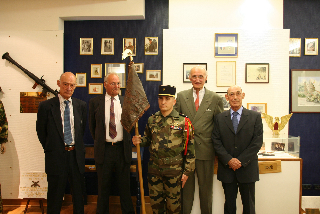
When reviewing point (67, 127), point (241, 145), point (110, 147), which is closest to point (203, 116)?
point (241, 145)

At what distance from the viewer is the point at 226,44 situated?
12.0 ft

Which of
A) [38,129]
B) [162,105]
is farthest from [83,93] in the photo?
[162,105]

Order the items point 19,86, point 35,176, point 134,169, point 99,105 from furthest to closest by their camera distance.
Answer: point 19,86 < point 35,176 < point 134,169 < point 99,105

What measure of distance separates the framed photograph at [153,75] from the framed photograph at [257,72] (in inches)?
59.8

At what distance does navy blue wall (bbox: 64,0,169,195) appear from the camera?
379 centimetres

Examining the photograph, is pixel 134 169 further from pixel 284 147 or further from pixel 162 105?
pixel 284 147

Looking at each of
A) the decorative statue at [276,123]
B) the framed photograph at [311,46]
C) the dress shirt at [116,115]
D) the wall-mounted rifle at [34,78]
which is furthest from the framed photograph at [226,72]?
the wall-mounted rifle at [34,78]

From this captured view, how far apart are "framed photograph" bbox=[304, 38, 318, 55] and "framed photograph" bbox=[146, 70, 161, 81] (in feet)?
8.51

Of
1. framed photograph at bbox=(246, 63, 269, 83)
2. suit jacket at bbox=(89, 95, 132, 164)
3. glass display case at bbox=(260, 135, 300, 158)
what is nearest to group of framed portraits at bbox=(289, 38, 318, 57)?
framed photograph at bbox=(246, 63, 269, 83)

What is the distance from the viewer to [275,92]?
3.67 meters

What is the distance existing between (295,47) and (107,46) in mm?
3302

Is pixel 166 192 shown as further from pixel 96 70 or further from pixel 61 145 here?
pixel 96 70

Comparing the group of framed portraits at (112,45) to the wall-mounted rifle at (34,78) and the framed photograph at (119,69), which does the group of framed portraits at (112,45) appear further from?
the wall-mounted rifle at (34,78)

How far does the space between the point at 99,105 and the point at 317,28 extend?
391 centimetres
